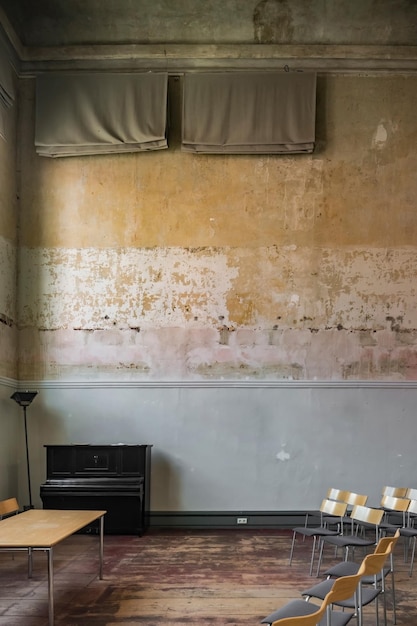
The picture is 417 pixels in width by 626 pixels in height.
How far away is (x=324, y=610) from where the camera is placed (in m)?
3.35

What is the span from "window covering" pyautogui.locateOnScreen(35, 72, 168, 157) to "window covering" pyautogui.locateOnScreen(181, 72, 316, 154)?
1.69 feet

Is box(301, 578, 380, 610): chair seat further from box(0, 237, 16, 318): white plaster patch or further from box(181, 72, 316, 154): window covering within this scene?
box(181, 72, 316, 154): window covering

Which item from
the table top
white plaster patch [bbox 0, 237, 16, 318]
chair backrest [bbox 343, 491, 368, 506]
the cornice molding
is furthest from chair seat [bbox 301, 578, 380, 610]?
the cornice molding

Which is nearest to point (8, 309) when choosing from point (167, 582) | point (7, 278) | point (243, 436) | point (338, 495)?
point (7, 278)

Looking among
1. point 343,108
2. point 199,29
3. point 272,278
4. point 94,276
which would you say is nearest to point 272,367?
point 272,278

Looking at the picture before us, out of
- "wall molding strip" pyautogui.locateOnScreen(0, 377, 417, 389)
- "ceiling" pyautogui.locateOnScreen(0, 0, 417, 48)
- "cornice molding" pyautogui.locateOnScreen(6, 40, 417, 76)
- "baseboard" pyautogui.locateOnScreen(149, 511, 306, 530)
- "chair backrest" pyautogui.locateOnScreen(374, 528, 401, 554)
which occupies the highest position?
"ceiling" pyautogui.locateOnScreen(0, 0, 417, 48)

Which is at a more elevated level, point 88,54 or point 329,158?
point 88,54

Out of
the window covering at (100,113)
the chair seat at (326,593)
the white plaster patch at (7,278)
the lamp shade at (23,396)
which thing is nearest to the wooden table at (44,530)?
the chair seat at (326,593)

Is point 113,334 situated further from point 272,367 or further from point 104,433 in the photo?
point 272,367

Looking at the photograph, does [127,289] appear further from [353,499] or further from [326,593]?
[326,593]

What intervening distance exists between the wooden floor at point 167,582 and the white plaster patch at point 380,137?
19.9 feet

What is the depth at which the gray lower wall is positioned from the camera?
9398 millimetres

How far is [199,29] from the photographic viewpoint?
→ 998 centimetres

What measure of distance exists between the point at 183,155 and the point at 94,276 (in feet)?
8.02
